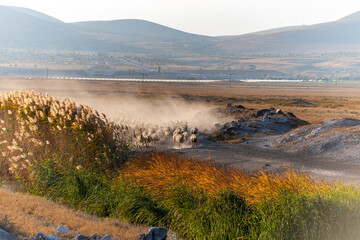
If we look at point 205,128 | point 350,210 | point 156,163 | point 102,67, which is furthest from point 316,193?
point 102,67

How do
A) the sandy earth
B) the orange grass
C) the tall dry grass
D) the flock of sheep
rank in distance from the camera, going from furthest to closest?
the flock of sheep → the sandy earth → the tall dry grass → the orange grass

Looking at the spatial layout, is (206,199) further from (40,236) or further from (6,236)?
(6,236)

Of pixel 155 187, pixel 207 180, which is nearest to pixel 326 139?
pixel 207 180

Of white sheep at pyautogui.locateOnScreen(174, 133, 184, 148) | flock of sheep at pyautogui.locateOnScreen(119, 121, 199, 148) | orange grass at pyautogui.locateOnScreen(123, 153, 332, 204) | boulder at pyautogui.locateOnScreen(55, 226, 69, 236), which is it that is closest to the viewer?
boulder at pyautogui.locateOnScreen(55, 226, 69, 236)

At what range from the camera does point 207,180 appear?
8.92m

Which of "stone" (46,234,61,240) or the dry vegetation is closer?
"stone" (46,234,61,240)

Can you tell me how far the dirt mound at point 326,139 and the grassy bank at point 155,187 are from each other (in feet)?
21.2

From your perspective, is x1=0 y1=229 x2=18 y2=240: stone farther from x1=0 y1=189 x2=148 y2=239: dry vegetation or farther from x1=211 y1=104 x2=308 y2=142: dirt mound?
x1=211 y1=104 x2=308 y2=142: dirt mound

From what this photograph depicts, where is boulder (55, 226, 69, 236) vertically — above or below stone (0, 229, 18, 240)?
below

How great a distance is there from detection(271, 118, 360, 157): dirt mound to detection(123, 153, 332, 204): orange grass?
642 centimetres

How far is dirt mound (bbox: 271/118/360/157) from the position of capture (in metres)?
15.4

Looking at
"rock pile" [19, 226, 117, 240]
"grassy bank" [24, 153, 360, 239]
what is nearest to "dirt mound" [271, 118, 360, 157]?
"grassy bank" [24, 153, 360, 239]

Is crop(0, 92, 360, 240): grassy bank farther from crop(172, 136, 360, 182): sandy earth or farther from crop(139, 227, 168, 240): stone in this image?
crop(172, 136, 360, 182): sandy earth

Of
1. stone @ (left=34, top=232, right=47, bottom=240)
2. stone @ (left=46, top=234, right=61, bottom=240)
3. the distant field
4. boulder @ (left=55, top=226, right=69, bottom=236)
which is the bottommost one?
the distant field
